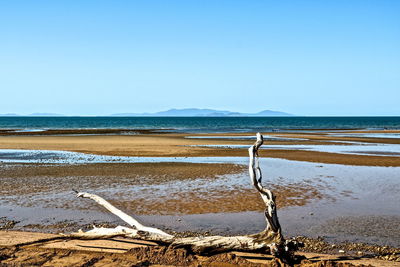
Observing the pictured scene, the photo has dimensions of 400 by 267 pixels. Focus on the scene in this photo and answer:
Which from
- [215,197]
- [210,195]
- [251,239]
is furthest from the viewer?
[210,195]

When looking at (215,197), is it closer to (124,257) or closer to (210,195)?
(210,195)

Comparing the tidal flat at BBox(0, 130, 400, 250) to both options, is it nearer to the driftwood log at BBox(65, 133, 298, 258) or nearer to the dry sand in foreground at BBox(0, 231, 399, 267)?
the dry sand in foreground at BBox(0, 231, 399, 267)

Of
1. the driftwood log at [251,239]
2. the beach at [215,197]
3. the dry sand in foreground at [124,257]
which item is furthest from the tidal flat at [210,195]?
the driftwood log at [251,239]

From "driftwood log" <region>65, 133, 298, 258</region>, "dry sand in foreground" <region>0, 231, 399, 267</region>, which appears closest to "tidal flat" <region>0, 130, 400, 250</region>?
"dry sand in foreground" <region>0, 231, 399, 267</region>

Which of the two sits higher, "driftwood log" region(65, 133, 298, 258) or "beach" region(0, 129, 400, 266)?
"driftwood log" region(65, 133, 298, 258)

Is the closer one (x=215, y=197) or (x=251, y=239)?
(x=251, y=239)

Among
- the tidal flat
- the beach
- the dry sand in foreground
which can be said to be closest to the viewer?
the dry sand in foreground

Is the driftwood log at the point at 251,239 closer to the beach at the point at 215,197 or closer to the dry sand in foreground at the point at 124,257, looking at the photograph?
the dry sand in foreground at the point at 124,257

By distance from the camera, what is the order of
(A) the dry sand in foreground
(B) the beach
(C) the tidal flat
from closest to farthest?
(A) the dry sand in foreground, (B) the beach, (C) the tidal flat

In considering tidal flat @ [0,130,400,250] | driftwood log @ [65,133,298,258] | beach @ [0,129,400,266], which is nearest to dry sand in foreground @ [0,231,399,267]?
driftwood log @ [65,133,298,258]

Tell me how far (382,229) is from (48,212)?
8.28 m

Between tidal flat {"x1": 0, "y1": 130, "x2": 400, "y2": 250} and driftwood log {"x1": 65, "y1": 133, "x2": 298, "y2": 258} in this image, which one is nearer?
driftwood log {"x1": 65, "y1": 133, "x2": 298, "y2": 258}

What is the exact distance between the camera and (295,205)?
37.6ft

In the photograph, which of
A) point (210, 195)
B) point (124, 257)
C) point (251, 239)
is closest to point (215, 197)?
point (210, 195)
